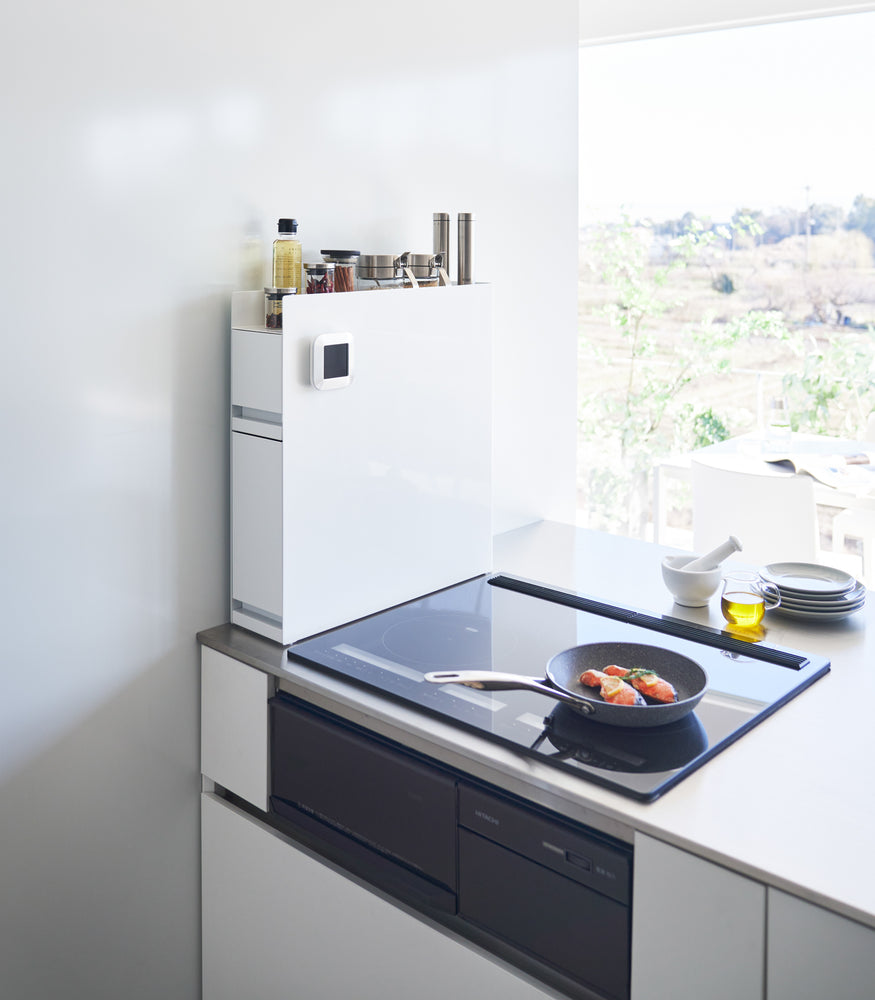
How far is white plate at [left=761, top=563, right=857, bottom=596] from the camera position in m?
1.70

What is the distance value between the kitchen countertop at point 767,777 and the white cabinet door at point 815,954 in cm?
3

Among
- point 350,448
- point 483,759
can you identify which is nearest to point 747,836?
point 483,759

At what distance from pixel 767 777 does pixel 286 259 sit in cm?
99

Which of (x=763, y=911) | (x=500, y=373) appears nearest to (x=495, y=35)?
(x=500, y=373)

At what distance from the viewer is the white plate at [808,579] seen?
1695 mm

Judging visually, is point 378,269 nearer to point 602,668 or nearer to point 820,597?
point 602,668

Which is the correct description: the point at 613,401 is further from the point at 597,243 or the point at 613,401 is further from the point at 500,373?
the point at 500,373

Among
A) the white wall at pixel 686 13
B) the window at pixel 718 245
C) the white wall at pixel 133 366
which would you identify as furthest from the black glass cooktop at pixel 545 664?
the window at pixel 718 245

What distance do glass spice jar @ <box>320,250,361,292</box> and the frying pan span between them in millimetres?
614

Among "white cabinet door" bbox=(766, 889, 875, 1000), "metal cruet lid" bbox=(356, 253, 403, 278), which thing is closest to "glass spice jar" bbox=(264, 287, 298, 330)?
"metal cruet lid" bbox=(356, 253, 403, 278)

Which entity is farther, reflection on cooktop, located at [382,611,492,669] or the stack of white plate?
the stack of white plate

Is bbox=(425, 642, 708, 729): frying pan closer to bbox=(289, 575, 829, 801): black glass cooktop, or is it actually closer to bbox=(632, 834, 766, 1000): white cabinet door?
bbox=(289, 575, 829, 801): black glass cooktop

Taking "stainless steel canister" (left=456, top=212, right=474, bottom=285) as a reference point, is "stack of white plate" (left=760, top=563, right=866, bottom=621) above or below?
below

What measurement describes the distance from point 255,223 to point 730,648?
990 millimetres
